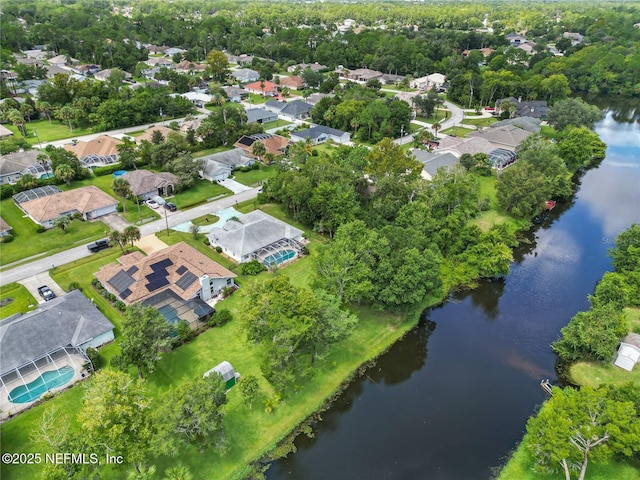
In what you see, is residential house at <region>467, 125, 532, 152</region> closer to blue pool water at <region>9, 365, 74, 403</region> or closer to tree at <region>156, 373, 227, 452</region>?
tree at <region>156, 373, 227, 452</region>

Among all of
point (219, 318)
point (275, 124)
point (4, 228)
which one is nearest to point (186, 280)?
→ point (219, 318)

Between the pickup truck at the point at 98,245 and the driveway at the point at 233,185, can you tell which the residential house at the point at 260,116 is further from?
the pickup truck at the point at 98,245

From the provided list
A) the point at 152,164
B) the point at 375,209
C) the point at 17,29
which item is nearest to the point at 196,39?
the point at 17,29

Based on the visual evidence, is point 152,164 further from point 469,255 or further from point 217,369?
point 469,255

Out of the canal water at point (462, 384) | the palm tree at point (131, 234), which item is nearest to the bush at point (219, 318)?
the canal water at point (462, 384)

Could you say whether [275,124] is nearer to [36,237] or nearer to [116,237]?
[116,237]

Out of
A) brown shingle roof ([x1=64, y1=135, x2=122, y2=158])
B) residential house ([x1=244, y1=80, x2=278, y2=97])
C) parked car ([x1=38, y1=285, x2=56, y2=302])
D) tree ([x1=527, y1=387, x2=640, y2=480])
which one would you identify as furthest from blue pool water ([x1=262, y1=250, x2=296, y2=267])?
residential house ([x1=244, y1=80, x2=278, y2=97])
